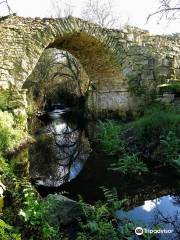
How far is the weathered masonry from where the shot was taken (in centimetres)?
A: 809

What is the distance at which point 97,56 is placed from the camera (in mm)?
10836

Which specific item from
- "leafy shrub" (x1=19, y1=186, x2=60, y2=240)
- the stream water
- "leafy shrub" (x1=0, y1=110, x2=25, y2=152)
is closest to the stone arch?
"leafy shrub" (x1=0, y1=110, x2=25, y2=152)

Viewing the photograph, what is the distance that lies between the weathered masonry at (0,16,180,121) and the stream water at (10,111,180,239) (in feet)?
5.05

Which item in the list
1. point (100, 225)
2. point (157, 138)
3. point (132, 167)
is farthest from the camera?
point (157, 138)

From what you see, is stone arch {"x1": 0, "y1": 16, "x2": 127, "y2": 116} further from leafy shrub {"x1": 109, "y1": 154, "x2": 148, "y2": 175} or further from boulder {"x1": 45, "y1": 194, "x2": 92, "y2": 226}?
boulder {"x1": 45, "y1": 194, "x2": 92, "y2": 226}

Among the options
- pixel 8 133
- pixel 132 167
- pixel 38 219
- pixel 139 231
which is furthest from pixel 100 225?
pixel 8 133

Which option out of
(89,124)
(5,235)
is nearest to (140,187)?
(5,235)

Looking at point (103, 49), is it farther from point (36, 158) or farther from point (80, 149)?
point (36, 158)

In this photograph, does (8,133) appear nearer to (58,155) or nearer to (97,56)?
(58,155)

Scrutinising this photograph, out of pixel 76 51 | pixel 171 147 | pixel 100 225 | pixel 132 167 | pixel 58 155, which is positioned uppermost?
pixel 76 51

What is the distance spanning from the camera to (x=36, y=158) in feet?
25.0

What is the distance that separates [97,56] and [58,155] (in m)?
3.98

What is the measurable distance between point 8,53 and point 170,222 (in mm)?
5774

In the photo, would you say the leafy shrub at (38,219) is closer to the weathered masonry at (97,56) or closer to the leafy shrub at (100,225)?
the leafy shrub at (100,225)
